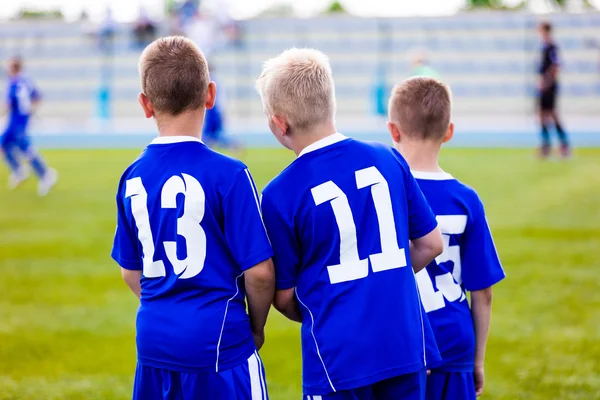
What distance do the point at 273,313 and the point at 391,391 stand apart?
12.2 ft

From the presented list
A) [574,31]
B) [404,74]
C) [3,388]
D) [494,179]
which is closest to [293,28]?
[404,74]

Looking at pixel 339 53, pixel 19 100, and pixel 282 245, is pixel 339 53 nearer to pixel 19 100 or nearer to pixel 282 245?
pixel 19 100

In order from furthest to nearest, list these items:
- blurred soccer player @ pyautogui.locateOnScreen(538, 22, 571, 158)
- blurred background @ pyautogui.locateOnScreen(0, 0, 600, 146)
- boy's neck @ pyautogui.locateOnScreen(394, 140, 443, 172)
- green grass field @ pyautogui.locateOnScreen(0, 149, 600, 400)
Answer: blurred background @ pyautogui.locateOnScreen(0, 0, 600, 146) → blurred soccer player @ pyautogui.locateOnScreen(538, 22, 571, 158) → green grass field @ pyautogui.locateOnScreen(0, 149, 600, 400) → boy's neck @ pyautogui.locateOnScreen(394, 140, 443, 172)

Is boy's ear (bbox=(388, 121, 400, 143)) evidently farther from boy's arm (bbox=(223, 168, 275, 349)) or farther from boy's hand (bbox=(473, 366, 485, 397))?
boy's hand (bbox=(473, 366, 485, 397))

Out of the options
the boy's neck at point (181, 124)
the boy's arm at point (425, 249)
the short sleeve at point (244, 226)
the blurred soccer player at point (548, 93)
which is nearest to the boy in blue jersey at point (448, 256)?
the boy's arm at point (425, 249)

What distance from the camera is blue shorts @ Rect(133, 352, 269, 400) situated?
2.51 m

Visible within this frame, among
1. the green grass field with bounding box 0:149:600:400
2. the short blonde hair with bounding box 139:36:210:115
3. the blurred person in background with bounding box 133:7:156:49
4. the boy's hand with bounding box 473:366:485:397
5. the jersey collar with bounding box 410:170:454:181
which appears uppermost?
the blurred person in background with bounding box 133:7:156:49

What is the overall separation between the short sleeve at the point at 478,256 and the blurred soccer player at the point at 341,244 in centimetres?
34

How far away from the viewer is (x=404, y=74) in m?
31.0

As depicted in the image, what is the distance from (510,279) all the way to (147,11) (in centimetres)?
2921

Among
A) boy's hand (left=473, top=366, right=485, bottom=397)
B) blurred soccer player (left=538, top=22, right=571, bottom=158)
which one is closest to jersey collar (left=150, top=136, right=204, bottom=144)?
boy's hand (left=473, top=366, right=485, bottom=397)

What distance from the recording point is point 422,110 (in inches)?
114

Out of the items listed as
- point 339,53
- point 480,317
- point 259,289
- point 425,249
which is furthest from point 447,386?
point 339,53

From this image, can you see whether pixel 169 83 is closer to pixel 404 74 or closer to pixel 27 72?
pixel 404 74
